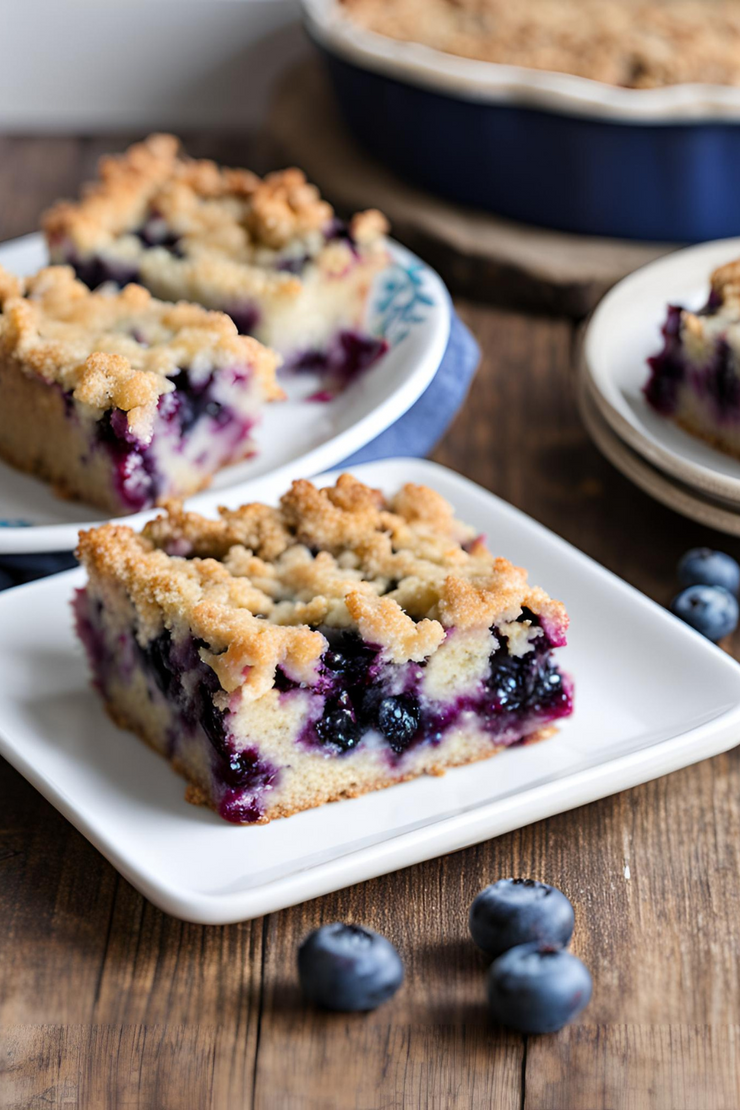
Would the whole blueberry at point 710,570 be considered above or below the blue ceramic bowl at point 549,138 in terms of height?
below

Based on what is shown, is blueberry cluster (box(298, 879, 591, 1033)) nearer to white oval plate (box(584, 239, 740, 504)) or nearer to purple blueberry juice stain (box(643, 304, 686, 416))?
white oval plate (box(584, 239, 740, 504))

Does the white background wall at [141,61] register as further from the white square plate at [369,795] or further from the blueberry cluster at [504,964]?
the blueberry cluster at [504,964]

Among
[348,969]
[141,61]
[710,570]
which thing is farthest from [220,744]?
[141,61]

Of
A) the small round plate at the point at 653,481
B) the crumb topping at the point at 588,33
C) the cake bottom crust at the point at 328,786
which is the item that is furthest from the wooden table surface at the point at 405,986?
the crumb topping at the point at 588,33

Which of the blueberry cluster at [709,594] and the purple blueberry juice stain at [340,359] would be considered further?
the purple blueberry juice stain at [340,359]

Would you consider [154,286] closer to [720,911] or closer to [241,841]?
[241,841]

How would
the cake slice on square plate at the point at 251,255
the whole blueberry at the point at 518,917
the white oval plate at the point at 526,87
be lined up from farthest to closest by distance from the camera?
the white oval plate at the point at 526,87, the cake slice on square plate at the point at 251,255, the whole blueberry at the point at 518,917

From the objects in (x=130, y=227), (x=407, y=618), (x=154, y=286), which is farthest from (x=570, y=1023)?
(x=130, y=227)
